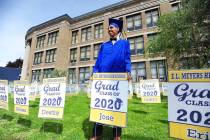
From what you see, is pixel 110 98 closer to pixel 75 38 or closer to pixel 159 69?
pixel 159 69

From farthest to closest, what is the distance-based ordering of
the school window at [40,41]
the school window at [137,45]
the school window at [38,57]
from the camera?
the school window at [40,41] < the school window at [38,57] < the school window at [137,45]

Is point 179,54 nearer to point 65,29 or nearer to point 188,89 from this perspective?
point 188,89

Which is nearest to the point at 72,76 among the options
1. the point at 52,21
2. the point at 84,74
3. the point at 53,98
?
the point at 84,74

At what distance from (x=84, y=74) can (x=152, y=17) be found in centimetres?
1440

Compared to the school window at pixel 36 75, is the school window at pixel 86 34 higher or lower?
higher

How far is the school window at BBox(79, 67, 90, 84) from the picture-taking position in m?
36.6

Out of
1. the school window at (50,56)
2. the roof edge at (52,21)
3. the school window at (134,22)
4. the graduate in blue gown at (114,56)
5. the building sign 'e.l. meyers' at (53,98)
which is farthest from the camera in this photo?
the roof edge at (52,21)

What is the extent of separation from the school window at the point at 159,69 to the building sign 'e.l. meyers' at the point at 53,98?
24175 mm

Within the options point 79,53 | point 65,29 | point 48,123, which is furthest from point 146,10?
point 48,123

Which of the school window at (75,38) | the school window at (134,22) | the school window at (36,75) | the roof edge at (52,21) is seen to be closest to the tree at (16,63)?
the roof edge at (52,21)

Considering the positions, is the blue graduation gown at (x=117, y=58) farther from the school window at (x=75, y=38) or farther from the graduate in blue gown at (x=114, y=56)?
the school window at (x=75, y=38)

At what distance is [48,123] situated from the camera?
21.9 feet

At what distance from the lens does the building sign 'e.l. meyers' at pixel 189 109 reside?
3.18 metres

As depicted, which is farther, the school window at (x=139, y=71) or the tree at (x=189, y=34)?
the school window at (x=139, y=71)
